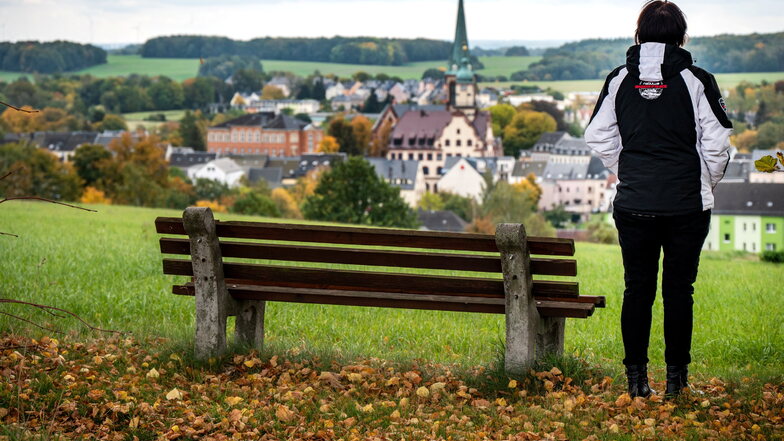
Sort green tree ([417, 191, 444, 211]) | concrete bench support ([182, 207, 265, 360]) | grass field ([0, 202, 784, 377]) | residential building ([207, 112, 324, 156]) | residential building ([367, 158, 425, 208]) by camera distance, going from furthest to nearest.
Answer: residential building ([207, 112, 324, 156]), residential building ([367, 158, 425, 208]), green tree ([417, 191, 444, 211]), grass field ([0, 202, 784, 377]), concrete bench support ([182, 207, 265, 360])

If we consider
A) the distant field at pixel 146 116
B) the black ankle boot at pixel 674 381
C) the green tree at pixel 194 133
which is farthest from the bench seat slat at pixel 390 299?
the green tree at pixel 194 133

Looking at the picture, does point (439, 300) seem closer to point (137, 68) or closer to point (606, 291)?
point (606, 291)

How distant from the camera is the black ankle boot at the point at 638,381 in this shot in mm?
4762

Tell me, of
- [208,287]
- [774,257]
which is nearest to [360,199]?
[774,257]

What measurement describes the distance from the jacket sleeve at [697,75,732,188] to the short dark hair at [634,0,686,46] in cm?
25

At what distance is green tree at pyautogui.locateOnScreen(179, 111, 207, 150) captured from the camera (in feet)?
541

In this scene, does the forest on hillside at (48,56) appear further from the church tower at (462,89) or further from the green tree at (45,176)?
the green tree at (45,176)

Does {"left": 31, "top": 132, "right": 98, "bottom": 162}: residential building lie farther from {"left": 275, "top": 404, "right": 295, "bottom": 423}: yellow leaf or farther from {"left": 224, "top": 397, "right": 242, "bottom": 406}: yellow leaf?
{"left": 275, "top": 404, "right": 295, "bottom": 423}: yellow leaf

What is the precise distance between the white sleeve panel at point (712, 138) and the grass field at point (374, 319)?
1.43 m

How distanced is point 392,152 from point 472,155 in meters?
12.0

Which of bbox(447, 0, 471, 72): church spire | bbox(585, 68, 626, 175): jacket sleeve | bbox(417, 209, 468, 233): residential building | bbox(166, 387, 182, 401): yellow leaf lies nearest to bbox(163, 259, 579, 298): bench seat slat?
bbox(585, 68, 626, 175): jacket sleeve

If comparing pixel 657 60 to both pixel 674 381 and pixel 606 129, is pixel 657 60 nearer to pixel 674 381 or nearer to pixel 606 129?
pixel 606 129

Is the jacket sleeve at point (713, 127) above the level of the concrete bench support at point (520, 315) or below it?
above

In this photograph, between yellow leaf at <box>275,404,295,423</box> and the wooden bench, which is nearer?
yellow leaf at <box>275,404,295,423</box>
